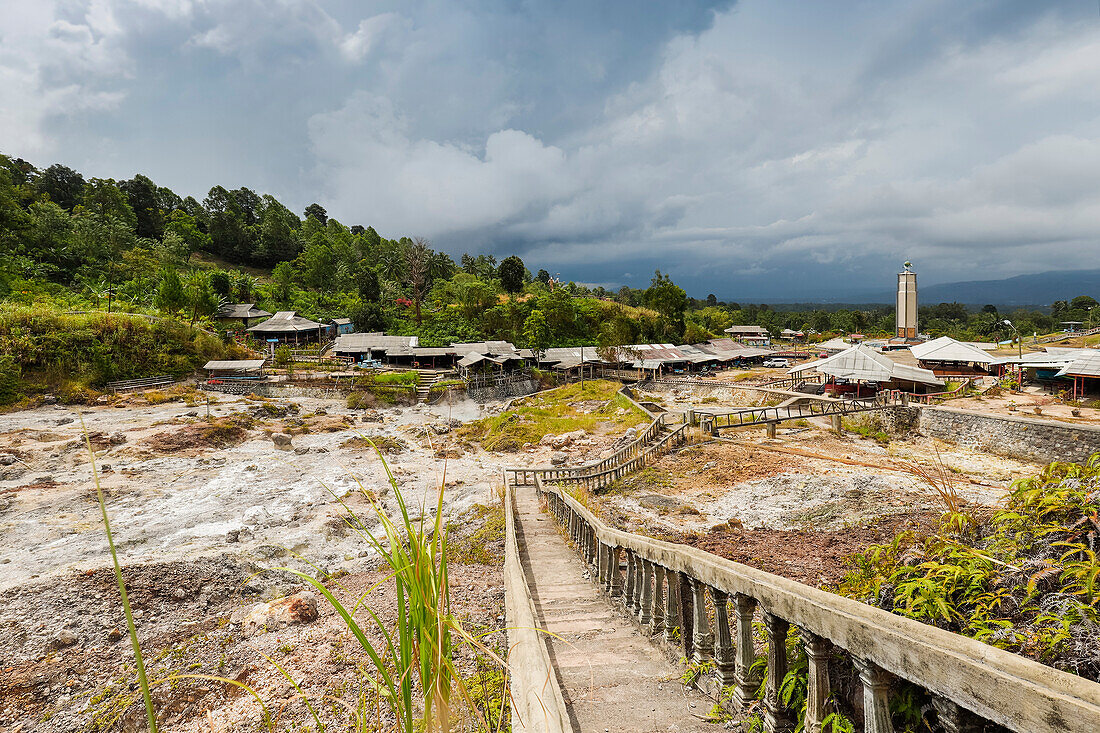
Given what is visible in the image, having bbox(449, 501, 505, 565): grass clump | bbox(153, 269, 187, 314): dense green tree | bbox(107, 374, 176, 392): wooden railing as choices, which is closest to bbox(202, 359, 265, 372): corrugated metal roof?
bbox(107, 374, 176, 392): wooden railing

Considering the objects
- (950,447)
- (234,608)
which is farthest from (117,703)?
(950,447)

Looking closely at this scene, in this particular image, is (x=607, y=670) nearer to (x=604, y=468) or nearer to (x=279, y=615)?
(x=279, y=615)

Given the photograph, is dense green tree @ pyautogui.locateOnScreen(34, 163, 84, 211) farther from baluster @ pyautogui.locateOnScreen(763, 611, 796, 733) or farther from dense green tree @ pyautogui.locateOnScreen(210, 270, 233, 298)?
baluster @ pyautogui.locateOnScreen(763, 611, 796, 733)

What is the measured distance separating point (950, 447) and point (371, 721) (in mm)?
18342

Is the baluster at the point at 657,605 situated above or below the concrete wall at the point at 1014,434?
above

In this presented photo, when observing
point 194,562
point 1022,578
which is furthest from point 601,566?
point 194,562

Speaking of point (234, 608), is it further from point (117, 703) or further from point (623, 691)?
point (623, 691)

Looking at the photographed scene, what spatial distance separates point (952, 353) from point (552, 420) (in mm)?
20455

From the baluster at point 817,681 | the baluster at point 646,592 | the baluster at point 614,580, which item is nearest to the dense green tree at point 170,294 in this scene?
the baluster at point 614,580

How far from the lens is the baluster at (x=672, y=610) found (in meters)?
3.78

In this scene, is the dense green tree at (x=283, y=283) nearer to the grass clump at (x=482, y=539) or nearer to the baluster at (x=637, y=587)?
the grass clump at (x=482, y=539)

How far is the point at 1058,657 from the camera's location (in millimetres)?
1889

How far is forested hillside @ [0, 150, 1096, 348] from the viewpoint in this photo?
1817 inches

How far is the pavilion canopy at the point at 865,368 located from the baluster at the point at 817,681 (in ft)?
67.9
